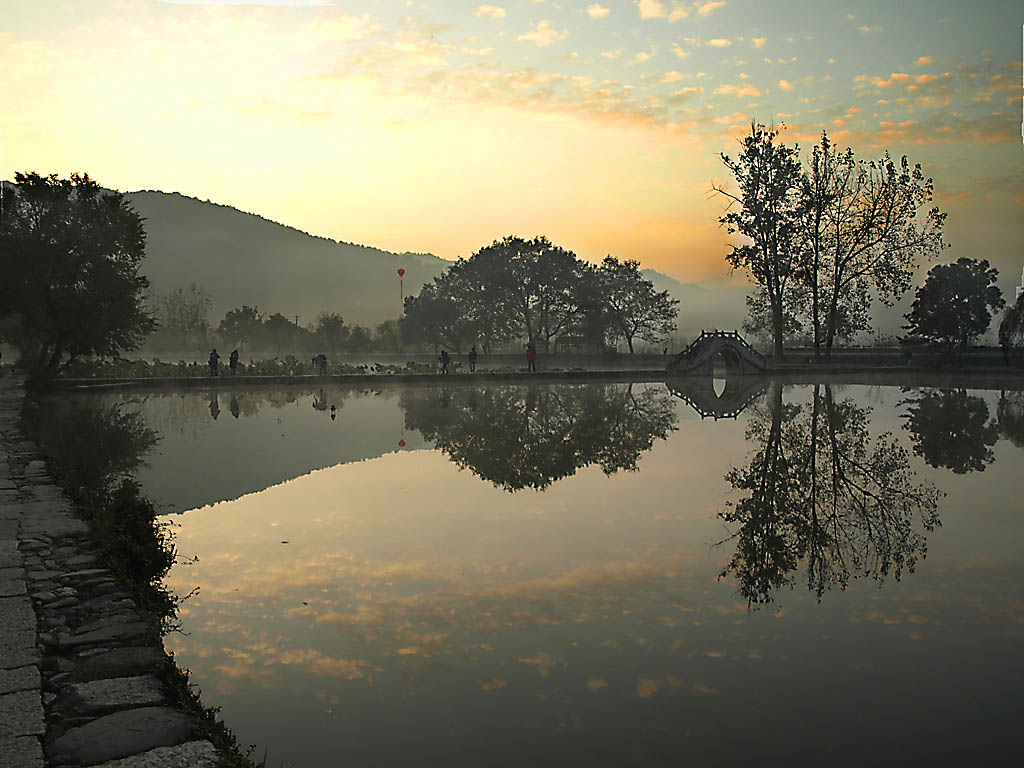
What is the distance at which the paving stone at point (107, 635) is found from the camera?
5739 mm

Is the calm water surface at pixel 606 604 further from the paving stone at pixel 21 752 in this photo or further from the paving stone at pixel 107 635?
the paving stone at pixel 21 752

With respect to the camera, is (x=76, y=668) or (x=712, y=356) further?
(x=712, y=356)

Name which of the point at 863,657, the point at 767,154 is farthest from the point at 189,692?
the point at 767,154

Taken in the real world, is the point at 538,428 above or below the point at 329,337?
below

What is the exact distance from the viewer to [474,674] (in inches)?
219

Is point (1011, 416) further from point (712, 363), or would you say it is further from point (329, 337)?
point (329, 337)

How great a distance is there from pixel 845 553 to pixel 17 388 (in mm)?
35902

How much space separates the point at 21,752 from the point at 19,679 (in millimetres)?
1017

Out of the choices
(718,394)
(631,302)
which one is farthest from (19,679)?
(631,302)

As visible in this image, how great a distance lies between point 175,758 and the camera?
409 cm

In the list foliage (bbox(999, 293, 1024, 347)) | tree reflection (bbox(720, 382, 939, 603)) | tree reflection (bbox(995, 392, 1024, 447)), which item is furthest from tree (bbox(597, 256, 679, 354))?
tree reflection (bbox(720, 382, 939, 603))

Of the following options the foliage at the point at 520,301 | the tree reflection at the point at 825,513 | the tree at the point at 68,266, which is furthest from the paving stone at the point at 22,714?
the foliage at the point at 520,301

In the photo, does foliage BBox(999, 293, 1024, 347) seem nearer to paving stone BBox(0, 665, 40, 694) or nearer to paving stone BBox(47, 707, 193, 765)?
paving stone BBox(47, 707, 193, 765)

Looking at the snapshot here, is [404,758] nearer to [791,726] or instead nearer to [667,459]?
[791,726]
